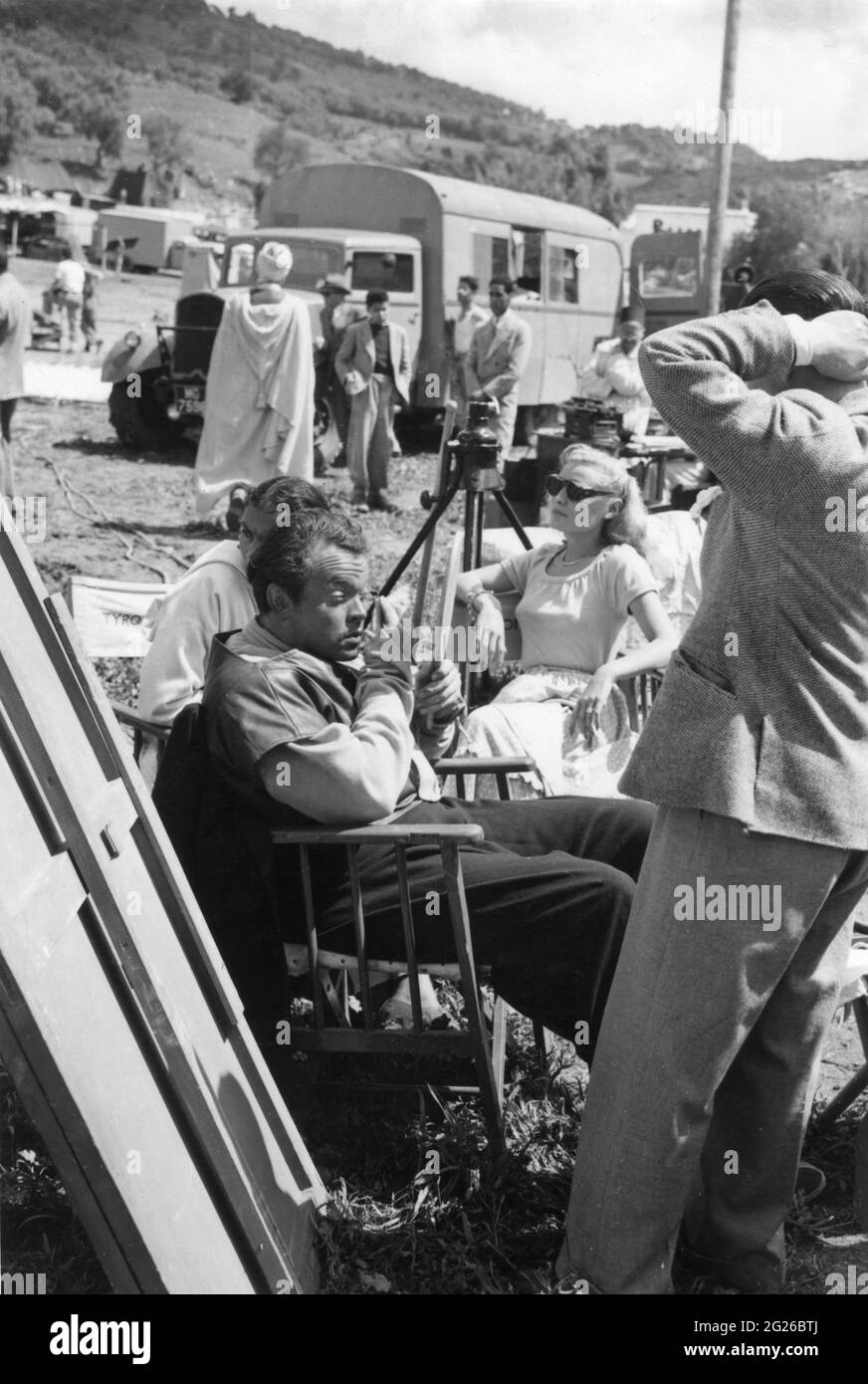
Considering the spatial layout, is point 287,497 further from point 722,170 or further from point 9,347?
point 722,170

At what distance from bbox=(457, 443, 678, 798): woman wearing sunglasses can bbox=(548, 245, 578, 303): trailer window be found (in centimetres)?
1252

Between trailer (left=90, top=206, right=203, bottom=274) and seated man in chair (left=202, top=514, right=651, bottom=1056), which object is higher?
trailer (left=90, top=206, right=203, bottom=274)

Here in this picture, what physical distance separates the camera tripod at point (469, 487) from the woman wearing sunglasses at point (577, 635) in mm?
315

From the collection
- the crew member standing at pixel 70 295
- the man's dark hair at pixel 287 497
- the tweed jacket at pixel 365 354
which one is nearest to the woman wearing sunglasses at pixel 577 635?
the man's dark hair at pixel 287 497

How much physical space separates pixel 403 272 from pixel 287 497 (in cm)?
1166

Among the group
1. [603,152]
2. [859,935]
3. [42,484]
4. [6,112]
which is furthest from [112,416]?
[603,152]

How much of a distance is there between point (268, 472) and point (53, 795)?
7.40 metres

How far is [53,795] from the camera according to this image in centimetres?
198

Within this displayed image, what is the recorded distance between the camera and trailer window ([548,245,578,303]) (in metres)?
16.2

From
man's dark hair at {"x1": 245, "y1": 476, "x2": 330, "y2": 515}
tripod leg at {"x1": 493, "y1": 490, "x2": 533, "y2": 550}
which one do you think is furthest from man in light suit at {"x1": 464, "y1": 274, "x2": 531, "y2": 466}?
man's dark hair at {"x1": 245, "y1": 476, "x2": 330, "y2": 515}

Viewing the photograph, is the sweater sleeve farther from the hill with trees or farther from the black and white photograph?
the hill with trees

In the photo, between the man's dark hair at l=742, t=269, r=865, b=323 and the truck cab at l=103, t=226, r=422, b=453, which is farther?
the truck cab at l=103, t=226, r=422, b=453

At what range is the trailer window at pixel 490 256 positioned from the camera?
14.9m

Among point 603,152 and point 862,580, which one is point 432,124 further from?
point 603,152
